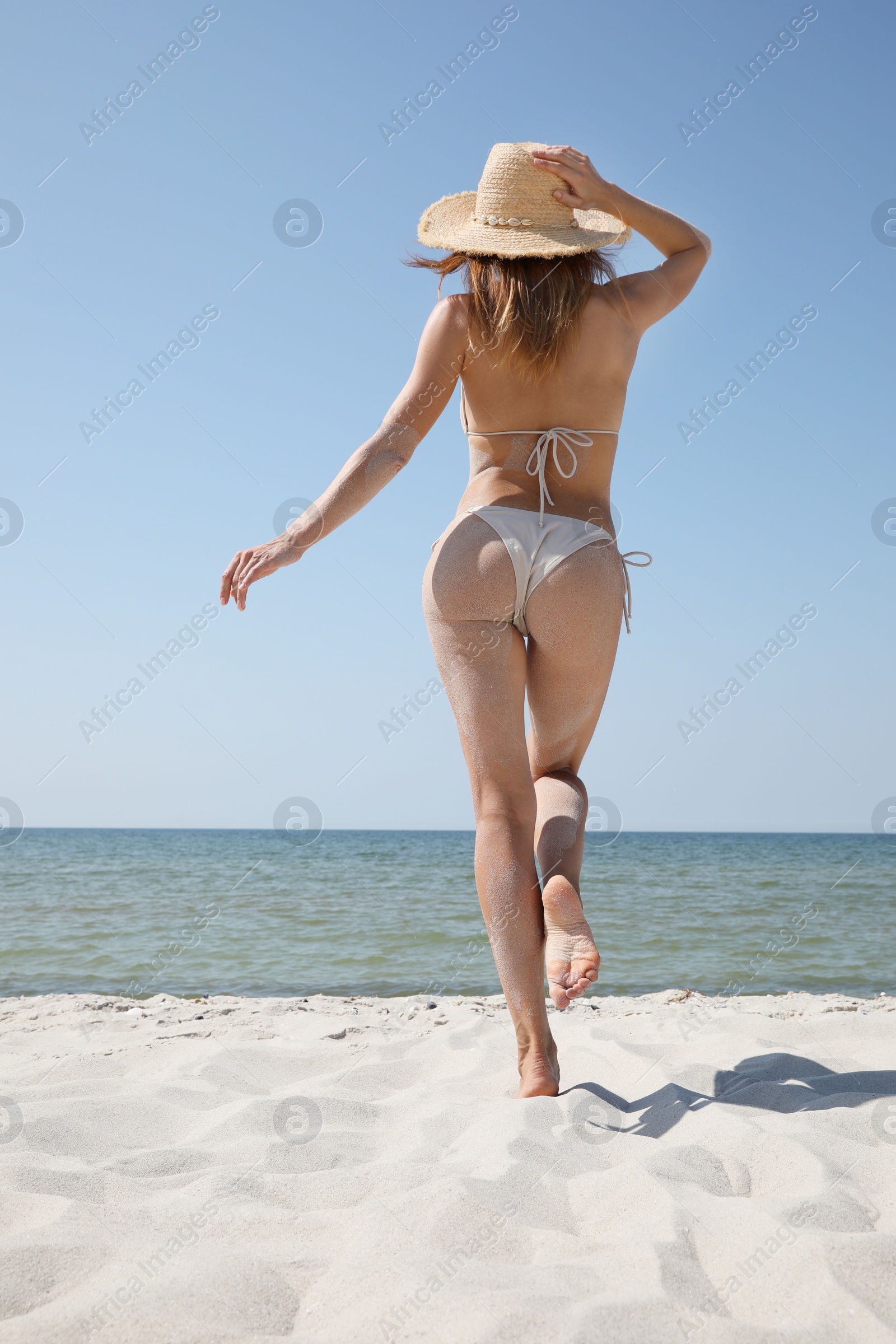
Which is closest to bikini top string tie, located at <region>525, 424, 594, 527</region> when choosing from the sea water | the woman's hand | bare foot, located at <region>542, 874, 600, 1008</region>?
the woman's hand

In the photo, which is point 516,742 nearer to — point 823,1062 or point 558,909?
point 558,909

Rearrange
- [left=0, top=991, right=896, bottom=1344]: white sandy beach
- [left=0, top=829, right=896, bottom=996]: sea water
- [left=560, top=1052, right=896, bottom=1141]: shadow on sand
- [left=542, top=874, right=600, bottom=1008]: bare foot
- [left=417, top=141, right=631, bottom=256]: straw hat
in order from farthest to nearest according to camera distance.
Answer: [left=0, top=829, right=896, bottom=996]: sea water, [left=417, top=141, right=631, bottom=256]: straw hat, [left=560, top=1052, right=896, bottom=1141]: shadow on sand, [left=542, top=874, right=600, bottom=1008]: bare foot, [left=0, top=991, right=896, bottom=1344]: white sandy beach

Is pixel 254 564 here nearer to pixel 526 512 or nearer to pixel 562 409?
pixel 526 512

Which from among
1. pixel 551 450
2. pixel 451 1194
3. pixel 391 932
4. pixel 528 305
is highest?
pixel 528 305

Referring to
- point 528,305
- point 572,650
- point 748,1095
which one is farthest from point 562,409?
point 748,1095

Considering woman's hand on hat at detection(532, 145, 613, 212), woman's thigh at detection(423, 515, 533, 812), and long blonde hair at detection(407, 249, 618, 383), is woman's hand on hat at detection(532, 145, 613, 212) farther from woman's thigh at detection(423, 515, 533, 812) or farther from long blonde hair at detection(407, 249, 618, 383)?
woman's thigh at detection(423, 515, 533, 812)

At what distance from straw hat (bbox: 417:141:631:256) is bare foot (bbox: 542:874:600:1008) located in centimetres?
160

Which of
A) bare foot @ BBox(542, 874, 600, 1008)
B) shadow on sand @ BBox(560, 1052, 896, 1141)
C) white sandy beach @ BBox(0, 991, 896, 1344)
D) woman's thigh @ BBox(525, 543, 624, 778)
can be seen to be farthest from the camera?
woman's thigh @ BBox(525, 543, 624, 778)

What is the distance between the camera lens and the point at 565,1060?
97.8 inches

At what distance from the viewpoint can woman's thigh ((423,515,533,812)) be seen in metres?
2.06

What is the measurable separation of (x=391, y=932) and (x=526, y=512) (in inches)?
216

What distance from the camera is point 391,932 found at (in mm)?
6910

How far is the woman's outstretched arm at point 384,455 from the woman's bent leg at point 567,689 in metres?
0.50

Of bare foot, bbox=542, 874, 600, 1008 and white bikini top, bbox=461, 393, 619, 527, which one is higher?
white bikini top, bbox=461, 393, 619, 527
